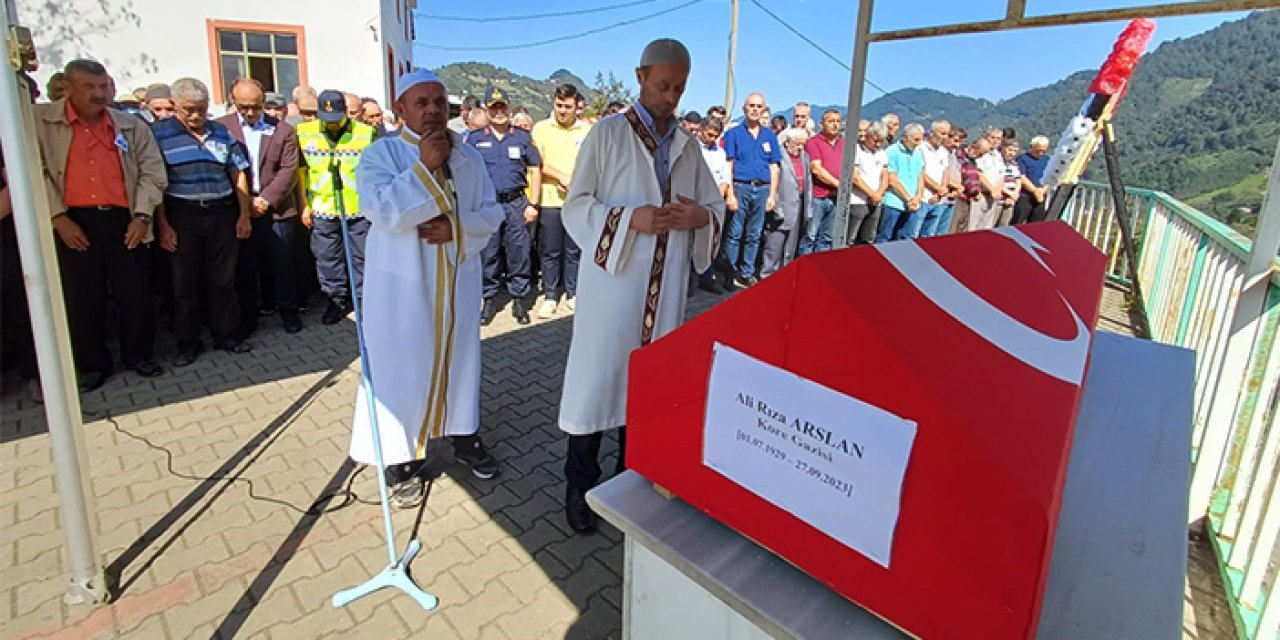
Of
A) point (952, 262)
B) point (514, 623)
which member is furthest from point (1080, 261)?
point (514, 623)

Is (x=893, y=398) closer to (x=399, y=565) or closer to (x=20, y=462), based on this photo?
(x=399, y=565)

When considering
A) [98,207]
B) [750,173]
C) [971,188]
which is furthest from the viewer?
[971,188]

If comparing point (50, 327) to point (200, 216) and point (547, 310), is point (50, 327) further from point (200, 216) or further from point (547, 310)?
point (547, 310)

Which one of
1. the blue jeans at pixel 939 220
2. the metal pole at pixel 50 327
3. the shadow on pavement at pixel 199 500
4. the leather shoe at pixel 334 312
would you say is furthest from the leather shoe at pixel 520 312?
the blue jeans at pixel 939 220

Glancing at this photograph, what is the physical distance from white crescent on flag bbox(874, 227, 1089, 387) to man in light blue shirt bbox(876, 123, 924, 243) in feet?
24.2

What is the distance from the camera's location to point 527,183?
247 inches

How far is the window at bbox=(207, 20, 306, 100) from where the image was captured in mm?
14383

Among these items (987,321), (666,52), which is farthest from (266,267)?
(987,321)

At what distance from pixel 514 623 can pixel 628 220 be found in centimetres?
156

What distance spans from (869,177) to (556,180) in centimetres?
377

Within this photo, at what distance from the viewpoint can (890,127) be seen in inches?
325

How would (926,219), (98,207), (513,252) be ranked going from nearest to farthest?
(98,207)
(513,252)
(926,219)

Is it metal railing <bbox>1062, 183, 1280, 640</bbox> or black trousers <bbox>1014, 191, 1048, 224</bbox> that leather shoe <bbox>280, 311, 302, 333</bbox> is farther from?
black trousers <bbox>1014, 191, 1048, 224</bbox>

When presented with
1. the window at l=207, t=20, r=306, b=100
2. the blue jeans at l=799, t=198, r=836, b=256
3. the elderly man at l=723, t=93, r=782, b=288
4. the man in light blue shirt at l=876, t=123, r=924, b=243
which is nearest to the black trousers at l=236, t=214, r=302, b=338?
the elderly man at l=723, t=93, r=782, b=288
